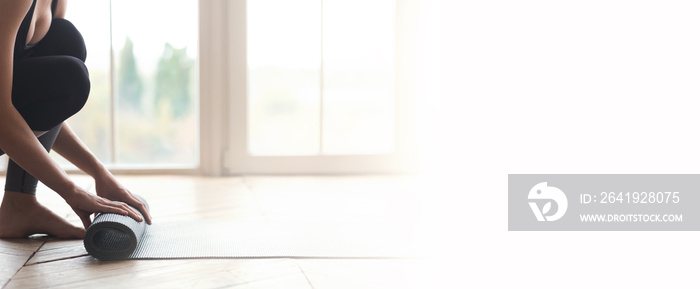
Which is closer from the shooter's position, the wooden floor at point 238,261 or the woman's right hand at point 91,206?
the wooden floor at point 238,261

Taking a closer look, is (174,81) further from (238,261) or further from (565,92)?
(238,261)

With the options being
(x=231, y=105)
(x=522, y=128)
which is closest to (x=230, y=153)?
(x=231, y=105)

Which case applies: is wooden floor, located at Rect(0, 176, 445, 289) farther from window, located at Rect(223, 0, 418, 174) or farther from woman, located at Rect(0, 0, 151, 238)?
window, located at Rect(223, 0, 418, 174)

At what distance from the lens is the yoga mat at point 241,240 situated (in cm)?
144

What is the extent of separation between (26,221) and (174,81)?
2.07m

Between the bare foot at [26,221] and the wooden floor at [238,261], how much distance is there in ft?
0.09

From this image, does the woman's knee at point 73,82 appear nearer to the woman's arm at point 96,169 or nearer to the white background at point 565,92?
the woman's arm at point 96,169

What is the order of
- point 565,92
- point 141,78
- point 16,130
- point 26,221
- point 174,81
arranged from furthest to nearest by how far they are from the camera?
point 141,78
point 174,81
point 565,92
point 26,221
point 16,130

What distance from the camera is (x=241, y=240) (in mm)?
1638

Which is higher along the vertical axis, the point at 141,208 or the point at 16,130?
the point at 16,130

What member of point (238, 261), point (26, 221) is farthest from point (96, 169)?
point (238, 261)

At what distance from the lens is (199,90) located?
9.27 feet

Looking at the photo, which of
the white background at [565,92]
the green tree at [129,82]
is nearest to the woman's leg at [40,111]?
the white background at [565,92]

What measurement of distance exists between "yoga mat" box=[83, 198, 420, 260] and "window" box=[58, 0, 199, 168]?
45.9 inches
